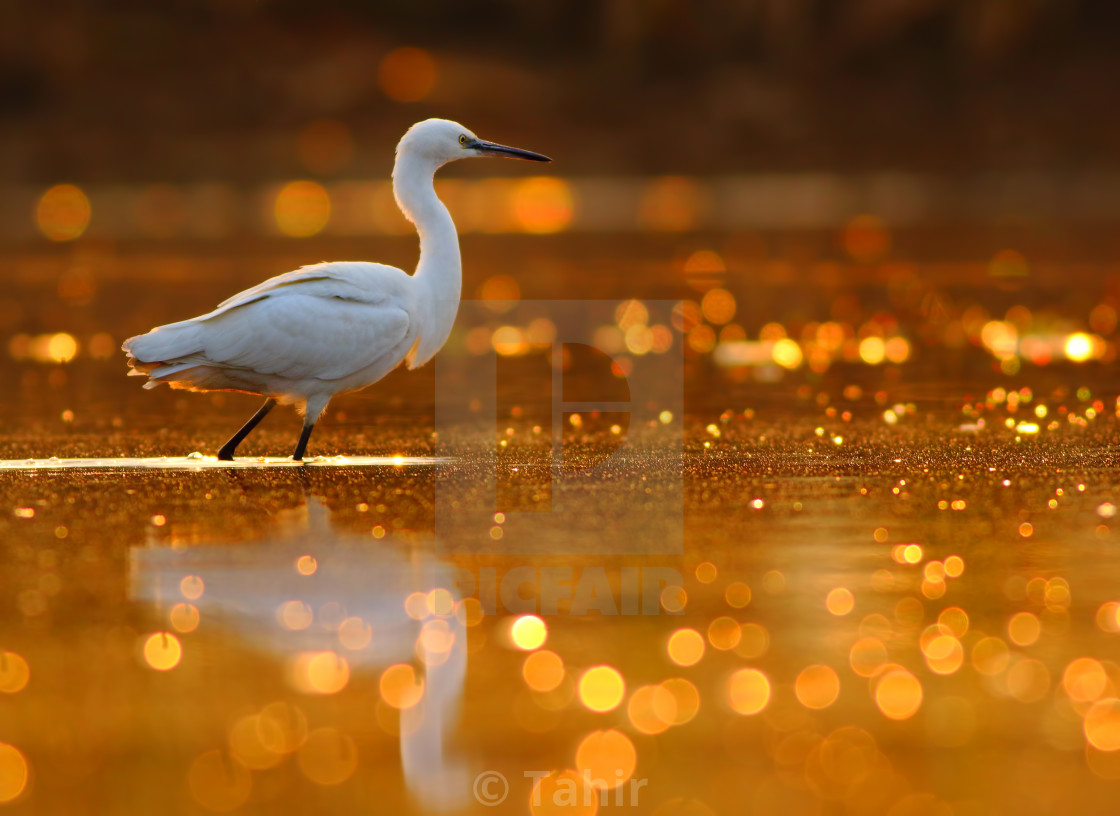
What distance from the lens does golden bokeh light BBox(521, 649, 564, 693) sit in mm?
4602

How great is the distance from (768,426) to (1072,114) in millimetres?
27970

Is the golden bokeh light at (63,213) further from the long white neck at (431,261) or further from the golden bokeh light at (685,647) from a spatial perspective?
the golden bokeh light at (685,647)

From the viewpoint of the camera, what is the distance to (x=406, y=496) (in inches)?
285

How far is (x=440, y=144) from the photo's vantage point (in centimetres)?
910

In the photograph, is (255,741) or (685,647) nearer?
(255,741)

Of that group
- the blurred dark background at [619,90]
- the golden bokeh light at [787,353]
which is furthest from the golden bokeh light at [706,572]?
the blurred dark background at [619,90]

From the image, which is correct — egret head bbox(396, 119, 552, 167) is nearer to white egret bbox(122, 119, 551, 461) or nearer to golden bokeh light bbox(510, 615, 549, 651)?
white egret bbox(122, 119, 551, 461)

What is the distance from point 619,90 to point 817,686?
34.8m

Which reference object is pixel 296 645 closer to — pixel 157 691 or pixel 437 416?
pixel 157 691

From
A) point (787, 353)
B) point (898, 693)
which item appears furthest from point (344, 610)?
point (787, 353)

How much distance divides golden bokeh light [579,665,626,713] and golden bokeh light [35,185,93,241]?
2304 centimetres

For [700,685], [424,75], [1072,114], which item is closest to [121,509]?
[700,685]

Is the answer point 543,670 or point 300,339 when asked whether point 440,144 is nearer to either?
point 300,339

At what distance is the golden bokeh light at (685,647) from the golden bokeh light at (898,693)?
0.53 m
